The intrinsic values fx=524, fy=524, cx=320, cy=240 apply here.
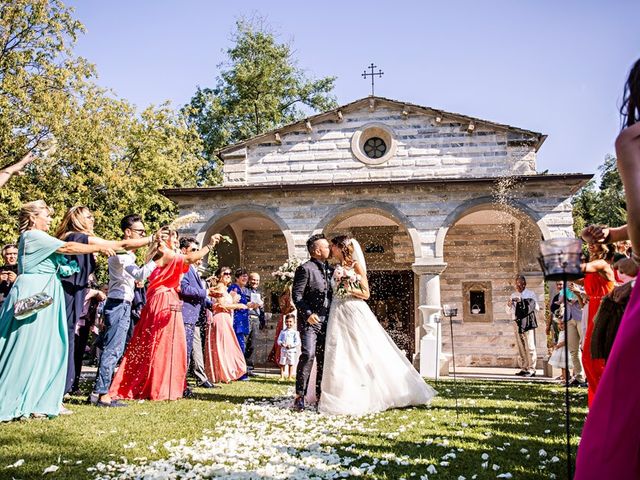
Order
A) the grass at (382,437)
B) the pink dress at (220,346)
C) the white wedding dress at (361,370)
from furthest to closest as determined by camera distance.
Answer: the pink dress at (220,346), the white wedding dress at (361,370), the grass at (382,437)

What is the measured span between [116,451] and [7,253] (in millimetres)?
5087

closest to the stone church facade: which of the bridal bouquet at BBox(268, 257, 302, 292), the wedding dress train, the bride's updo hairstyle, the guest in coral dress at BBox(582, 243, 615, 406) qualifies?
the bridal bouquet at BBox(268, 257, 302, 292)

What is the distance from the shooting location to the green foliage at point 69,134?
1691 centimetres

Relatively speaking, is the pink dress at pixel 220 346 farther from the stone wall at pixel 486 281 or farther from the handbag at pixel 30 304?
the stone wall at pixel 486 281

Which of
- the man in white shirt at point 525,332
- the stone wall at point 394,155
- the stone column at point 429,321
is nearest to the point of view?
the stone column at point 429,321

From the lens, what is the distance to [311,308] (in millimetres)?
Result: 6793

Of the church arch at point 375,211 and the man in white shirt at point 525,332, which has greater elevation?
the church arch at point 375,211

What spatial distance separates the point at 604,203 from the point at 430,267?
29020 millimetres

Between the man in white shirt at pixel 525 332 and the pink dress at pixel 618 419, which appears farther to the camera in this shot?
the man in white shirt at pixel 525 332

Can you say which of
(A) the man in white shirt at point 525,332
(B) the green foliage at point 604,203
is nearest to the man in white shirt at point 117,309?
(A) the man in white shirt at point 525,332

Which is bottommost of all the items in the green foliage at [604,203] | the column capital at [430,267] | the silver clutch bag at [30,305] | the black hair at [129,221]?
the silver clutch bag at [30,305]

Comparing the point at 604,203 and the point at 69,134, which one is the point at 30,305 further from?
the point at 604,203

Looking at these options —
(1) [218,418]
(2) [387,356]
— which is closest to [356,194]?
(2) [387,356]

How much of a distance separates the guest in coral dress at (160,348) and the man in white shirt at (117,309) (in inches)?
13.2
